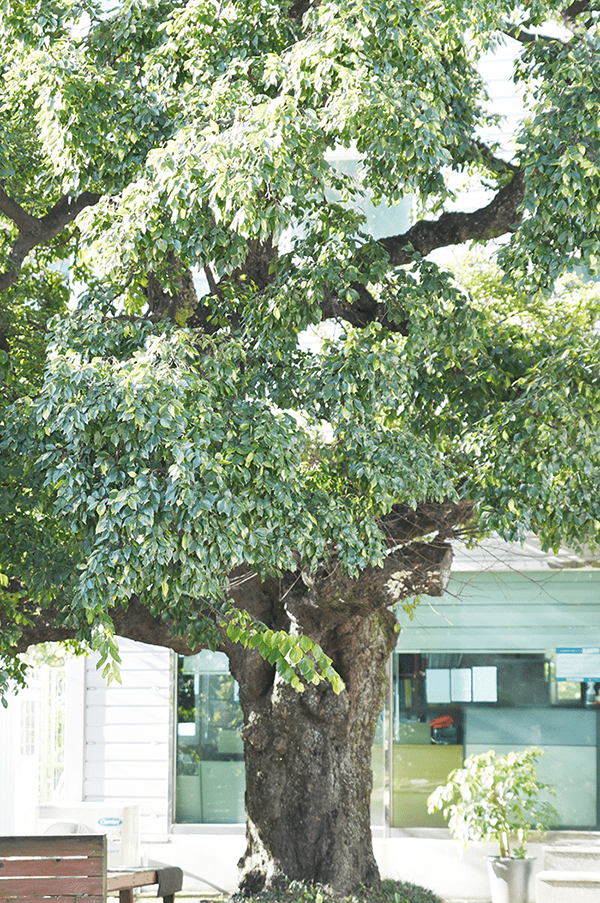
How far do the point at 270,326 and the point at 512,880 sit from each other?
6474 mm

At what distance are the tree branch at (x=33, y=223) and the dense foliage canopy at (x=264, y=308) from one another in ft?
0.06

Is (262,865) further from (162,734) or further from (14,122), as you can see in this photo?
(14,122)

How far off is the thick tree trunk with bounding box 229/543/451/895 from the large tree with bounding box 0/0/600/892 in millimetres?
226

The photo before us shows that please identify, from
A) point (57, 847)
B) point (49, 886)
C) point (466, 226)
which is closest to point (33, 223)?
point (466, 226)

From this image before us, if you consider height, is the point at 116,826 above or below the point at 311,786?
below

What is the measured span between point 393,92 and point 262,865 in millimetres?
6837

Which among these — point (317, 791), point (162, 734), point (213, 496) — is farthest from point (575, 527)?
point (162, 734)

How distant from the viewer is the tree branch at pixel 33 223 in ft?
24.8

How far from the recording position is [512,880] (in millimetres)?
9695

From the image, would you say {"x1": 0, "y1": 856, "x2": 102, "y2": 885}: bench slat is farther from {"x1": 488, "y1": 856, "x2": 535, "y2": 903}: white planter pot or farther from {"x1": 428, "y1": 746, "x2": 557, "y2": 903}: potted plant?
{"x1": 488, "y1": 856, "x2": 535, "y2": 903}: white planter pot

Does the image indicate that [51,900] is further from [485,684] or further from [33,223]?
[485,684]

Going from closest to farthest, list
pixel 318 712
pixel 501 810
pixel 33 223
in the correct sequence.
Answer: pixel 33 223
pixel 318 712
pixel 501 810

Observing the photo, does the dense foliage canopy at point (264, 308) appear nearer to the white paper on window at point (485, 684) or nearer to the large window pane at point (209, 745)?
the white paper on window at point (485, 684)

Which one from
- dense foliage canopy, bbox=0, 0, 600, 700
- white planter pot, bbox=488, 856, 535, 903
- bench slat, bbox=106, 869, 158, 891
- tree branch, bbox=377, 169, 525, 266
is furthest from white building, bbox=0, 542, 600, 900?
tree branch, bbox=377, 169, 525, 266
